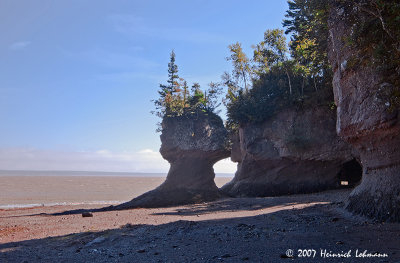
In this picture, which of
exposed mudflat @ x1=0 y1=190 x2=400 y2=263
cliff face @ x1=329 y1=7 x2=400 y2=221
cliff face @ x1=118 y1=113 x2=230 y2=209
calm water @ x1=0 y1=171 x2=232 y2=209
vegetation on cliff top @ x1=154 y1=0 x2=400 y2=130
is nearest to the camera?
exposed mudflat @ x1=0 y1=190 x2=400 y2=263

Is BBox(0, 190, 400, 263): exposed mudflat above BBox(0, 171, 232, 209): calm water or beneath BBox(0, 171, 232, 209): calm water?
above

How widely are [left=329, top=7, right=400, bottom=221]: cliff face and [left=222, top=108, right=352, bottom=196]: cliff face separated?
392 inches

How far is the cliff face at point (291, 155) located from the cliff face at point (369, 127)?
32.7 feet

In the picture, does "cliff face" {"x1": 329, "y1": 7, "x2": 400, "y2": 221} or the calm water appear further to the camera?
the calm water

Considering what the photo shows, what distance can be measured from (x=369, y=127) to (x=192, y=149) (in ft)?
55.6

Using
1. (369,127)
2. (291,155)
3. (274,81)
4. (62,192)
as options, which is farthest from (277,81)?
(62,192)

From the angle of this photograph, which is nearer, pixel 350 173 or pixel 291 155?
pixel 291 155

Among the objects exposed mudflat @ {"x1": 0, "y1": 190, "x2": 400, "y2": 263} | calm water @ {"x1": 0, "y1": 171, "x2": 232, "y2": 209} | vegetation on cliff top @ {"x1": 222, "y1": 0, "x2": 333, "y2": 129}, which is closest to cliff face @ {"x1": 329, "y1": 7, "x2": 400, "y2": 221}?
exposed mudflat @ {"x1": 0, "y1": 190, "x2": 400, "y2": 263}

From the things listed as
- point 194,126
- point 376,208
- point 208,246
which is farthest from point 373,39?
point 194,126

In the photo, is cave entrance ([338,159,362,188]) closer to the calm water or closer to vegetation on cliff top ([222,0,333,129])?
vegetation on cliff top ([222,0,333,129])

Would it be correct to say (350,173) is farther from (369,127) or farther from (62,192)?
(62,192)

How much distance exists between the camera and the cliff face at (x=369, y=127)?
8859 millimetres

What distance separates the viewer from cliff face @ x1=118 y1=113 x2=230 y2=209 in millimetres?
25241

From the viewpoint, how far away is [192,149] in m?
25.4
